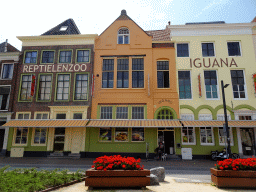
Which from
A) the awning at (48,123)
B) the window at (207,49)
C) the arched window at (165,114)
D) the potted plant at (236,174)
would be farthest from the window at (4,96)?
the window at (207,49)

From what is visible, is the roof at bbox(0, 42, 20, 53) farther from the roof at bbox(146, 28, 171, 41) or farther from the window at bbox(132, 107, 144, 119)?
the roof at bbox(146, 28, 171, 41)

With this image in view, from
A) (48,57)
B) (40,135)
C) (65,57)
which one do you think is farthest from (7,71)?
(40,135)

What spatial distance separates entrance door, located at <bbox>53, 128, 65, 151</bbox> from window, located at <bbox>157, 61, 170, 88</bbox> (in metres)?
10.5

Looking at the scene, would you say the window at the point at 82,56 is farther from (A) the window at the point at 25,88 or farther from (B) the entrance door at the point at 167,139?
(B) the entrance door at the point at 167,139

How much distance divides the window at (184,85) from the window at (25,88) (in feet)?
50.3

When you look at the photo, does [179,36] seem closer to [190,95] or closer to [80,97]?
[190,95]

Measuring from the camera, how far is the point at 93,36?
66.0 ft

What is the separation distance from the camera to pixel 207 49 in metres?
19.8

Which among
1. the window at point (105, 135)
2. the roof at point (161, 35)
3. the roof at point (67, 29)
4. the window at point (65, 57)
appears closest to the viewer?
the window at point (105, 135)

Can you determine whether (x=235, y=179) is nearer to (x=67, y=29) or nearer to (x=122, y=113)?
(x=122, y=113)

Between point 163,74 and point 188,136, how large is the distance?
6.48 m

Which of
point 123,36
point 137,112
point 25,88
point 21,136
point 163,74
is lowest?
point 21,136

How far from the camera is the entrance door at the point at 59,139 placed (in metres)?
18.4

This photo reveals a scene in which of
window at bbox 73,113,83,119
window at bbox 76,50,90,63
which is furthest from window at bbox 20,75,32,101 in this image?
window at bbox 76,50,90,63
